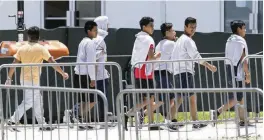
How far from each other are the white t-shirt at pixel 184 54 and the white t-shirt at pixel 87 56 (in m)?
1.21

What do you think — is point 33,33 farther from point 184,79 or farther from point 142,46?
point 184,79

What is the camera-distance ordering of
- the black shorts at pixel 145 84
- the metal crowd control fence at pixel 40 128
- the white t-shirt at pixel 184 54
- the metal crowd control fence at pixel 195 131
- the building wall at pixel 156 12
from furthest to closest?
the building wall at pixel 156 12, the black shorts at pixel 145 84, the white t-shirt at pixel 184 54, the metal crowd control fence at pixel 195 131, the metal crowd control fence at pixel 40 128

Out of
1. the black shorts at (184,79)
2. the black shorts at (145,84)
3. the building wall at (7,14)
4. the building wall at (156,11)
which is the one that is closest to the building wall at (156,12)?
the building wall at (156,11)

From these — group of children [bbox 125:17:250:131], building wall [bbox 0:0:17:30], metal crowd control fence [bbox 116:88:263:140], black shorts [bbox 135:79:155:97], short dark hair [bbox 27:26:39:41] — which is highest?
building wall [bbox 0:0:17:30]

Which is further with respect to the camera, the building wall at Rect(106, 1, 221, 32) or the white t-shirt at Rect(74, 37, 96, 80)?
the building wall at Rect(106, 1, 221, 32)

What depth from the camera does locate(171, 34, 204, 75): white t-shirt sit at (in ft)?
40.9

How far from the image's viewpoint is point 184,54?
501 inches

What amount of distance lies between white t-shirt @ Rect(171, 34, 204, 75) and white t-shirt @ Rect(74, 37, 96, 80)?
1.21 m

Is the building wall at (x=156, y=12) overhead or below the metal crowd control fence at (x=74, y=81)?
overhead

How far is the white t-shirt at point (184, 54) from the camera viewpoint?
12469mm

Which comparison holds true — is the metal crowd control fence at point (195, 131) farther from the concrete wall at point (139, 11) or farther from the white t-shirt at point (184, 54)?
the concrete wall at point (139, 11)

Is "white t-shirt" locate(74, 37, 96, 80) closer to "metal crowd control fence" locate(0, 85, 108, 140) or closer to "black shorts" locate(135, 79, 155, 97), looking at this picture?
"black shorts" locate(135, 79, 155, 97)

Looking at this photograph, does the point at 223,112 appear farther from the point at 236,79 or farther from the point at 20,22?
the point at 20,22

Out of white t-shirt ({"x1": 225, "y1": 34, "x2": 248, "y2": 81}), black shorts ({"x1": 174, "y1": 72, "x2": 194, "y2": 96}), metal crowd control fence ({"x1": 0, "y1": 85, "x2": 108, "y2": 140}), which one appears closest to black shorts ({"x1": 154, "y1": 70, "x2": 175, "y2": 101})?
black shorts ({"x1": 174, "y1": 72, "x2": 194, "y2": 96})
